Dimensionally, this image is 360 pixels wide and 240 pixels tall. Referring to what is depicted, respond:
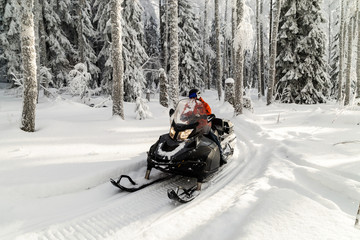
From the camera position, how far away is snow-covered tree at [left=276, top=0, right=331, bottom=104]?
647 inches

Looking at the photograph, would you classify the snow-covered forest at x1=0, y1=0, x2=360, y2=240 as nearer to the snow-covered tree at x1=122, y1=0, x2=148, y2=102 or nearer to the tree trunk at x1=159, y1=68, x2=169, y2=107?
Result: the tree trunk at x1=159, y1=68, x2=169, y2=107

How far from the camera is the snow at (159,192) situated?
2.85m

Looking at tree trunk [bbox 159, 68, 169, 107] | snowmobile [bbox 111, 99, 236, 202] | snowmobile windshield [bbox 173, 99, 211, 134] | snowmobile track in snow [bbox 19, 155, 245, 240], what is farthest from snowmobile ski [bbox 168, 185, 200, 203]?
tree trunk [bbox 159, 68, 169, 107]

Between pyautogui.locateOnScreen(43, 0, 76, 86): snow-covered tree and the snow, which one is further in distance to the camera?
pyautogui.locateOnScreen(43, 0, 76, 86): snow-covered tree

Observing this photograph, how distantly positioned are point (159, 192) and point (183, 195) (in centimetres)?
54

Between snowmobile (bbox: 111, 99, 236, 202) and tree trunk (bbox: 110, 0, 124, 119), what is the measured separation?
14.8ft

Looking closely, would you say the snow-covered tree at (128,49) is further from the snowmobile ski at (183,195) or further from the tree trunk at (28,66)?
the snowmobile ski at (183,195)

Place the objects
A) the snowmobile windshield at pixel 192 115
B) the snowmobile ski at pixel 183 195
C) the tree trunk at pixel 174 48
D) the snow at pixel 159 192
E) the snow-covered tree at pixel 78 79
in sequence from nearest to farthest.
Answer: the snow at pixel 159 192
the snowmobile ski at pixel 183 195
the snowmobile windshield at pixel 192 115
the tree trunk at pixel 174 48
the snow-covered tree at pixel 78 79

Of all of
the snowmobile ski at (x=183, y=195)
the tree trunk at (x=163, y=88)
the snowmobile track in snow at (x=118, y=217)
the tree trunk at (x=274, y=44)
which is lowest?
the snowmobile track in snow at (x=118, y=217)

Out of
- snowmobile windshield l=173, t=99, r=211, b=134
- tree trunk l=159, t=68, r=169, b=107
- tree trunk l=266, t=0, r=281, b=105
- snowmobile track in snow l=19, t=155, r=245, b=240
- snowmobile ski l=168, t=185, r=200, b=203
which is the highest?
tree trunk l=266, t=0, r=281, b=105

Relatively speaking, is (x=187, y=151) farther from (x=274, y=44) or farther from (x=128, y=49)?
(x=128, y=49)

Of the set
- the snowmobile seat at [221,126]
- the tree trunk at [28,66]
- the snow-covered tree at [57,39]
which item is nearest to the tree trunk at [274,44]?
the snowmobile seat at [221,126]

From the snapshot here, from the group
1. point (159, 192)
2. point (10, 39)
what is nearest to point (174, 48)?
point (159, 192)

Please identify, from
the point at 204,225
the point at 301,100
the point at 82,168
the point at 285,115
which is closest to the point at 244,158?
the point at 204,225
